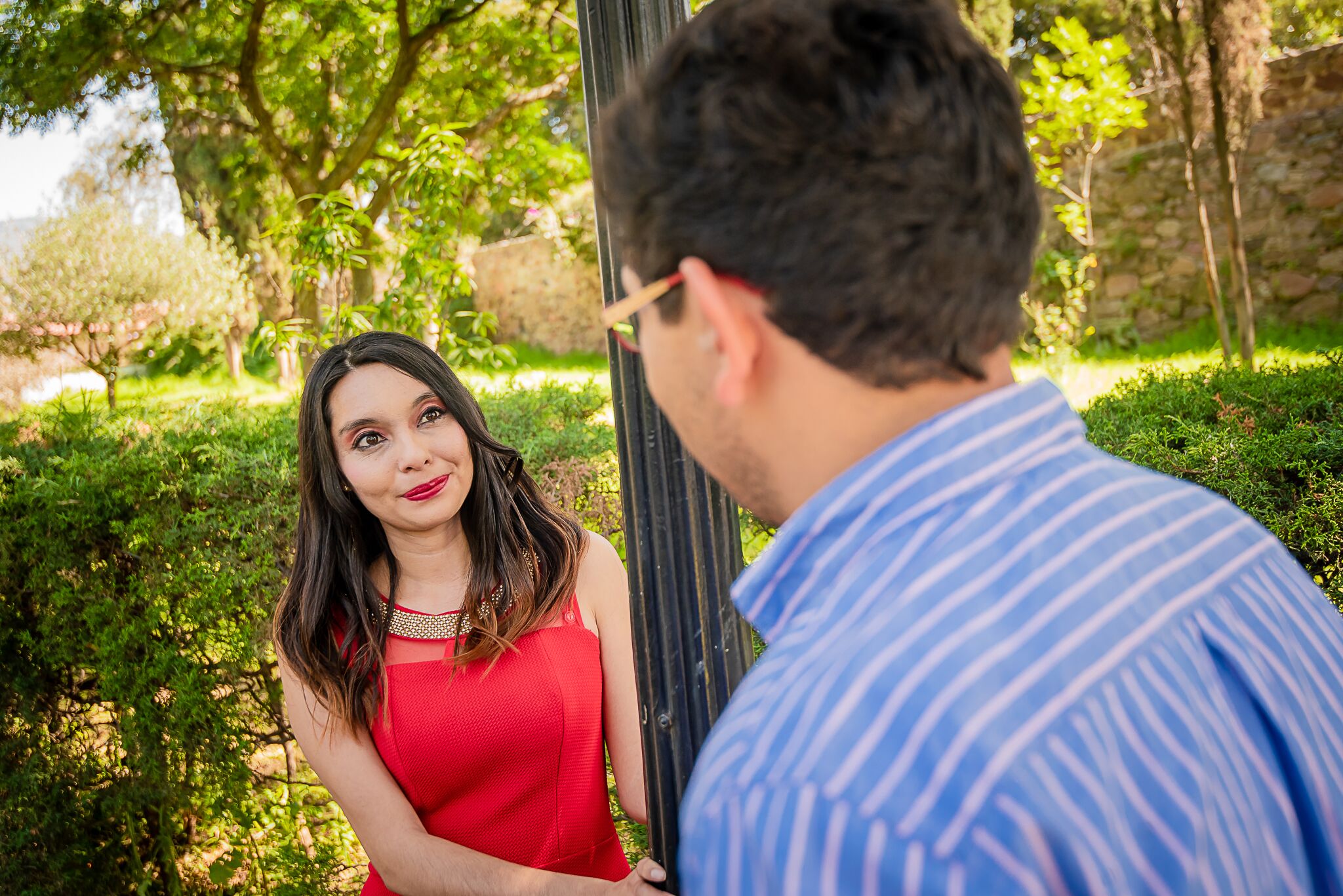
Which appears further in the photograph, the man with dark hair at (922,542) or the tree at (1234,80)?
the tree at (1234,80)

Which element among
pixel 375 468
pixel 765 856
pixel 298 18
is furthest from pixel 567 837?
pixel 298 18

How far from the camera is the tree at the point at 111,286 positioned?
14.8 metres

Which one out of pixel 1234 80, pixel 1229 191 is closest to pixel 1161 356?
pixel 1229 191

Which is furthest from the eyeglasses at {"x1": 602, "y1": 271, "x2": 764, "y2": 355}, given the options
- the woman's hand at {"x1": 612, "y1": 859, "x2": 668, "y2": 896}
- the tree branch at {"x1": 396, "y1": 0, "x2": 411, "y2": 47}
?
the tree branch at {"x1": 396, "y1": 0, "x2": 411, "y2": 47}

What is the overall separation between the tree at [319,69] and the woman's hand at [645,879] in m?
7.02

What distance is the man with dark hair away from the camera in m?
0.61

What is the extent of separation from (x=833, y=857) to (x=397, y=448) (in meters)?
1.70

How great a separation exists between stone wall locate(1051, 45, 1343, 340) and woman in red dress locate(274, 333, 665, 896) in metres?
8.21

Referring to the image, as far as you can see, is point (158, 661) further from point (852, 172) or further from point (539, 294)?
point (539, 294)

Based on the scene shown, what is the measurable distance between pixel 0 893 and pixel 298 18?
955cm

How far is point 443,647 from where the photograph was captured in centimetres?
213

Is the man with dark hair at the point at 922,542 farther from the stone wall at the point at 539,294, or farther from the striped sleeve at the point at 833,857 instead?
the stone wall at the point at 539,294

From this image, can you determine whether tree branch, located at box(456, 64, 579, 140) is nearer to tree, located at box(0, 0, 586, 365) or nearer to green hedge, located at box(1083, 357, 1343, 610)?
tree, located at box(0, 0, 586, 365)

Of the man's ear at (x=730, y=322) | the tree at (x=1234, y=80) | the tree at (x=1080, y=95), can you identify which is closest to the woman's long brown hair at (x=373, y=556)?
the man's ear at (x=730, y=322)
